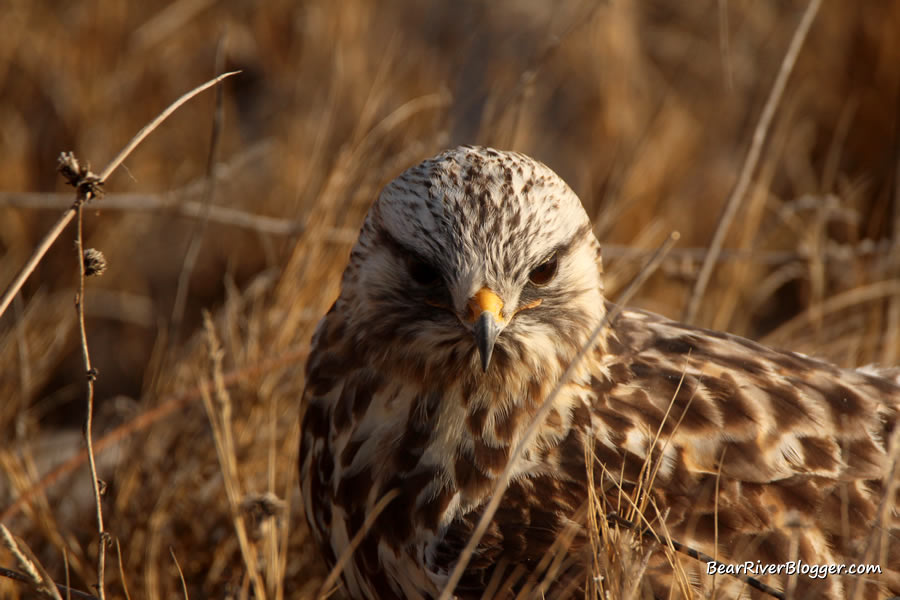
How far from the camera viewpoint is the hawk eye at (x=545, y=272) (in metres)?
1.93

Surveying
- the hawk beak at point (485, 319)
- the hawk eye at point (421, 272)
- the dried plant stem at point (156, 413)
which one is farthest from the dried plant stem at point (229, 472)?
the hawk beak at point (485, 319)

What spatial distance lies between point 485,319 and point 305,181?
268 centimetres

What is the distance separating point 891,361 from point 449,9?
10.3ft

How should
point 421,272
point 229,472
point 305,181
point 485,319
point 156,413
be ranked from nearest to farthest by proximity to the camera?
point 485,319 → point 421,272 → point 229,472 → point 156,413 → point 305,181

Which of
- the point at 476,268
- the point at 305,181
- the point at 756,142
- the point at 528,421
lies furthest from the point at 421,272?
the point at 305,181

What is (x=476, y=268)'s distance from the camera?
1.82 metres

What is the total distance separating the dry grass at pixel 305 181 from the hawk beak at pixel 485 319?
39.0 inches

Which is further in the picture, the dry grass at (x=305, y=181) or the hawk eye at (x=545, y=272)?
the dry grass at (x=305, y=181)

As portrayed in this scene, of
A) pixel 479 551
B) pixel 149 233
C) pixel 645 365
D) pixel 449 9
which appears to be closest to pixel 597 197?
pixel 449 9

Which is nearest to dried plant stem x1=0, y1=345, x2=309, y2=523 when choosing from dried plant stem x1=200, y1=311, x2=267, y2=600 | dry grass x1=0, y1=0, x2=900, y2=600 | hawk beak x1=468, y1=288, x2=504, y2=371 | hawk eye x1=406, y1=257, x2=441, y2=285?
dry grass x1=0, y1=0, x2=900, y2=600

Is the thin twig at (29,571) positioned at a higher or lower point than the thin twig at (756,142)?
lower

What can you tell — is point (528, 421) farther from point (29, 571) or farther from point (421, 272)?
point (29, 571)

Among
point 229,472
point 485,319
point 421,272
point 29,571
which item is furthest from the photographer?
point 229,472

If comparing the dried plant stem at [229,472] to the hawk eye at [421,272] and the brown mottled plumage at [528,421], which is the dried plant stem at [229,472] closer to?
the brown mottled plumage at [528,421]
